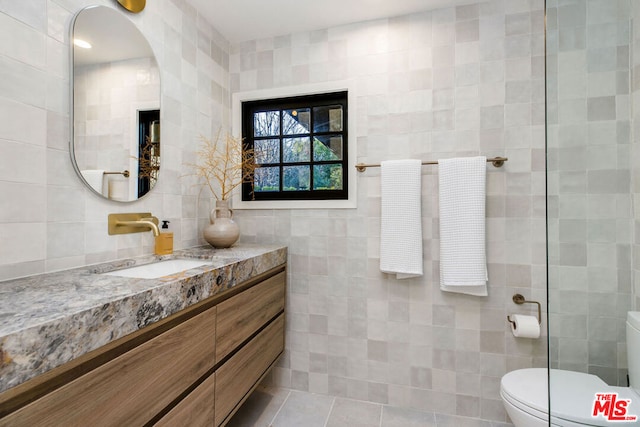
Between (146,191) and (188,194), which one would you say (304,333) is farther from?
(146,191)

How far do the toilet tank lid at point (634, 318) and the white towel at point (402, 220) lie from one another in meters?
0.96

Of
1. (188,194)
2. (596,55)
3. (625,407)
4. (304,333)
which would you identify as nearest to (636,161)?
(596,55)

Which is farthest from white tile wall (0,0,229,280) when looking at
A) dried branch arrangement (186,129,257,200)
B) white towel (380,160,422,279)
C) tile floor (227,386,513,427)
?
white towel (380,160,422,279)

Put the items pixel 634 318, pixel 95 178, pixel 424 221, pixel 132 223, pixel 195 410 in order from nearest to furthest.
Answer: pixel 634 318 < pixel 195 410 < pixel 95 178 < pixel 132 223 < pixel 424 221

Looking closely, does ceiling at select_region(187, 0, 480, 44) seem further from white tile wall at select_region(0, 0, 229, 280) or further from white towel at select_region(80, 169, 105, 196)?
white towel at select_region(80, 169, 105, 196)

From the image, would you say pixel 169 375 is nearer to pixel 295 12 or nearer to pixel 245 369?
pixel 245 369

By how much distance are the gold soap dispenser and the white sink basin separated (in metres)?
0.06

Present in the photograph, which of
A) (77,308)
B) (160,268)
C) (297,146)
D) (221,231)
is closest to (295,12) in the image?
(297,146)

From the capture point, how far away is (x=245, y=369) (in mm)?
1467

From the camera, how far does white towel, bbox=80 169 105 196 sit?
123 cm

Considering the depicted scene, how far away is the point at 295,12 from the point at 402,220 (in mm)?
1445

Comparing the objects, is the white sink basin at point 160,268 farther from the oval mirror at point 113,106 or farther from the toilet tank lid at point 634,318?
the toilet tank lid at point 634,318

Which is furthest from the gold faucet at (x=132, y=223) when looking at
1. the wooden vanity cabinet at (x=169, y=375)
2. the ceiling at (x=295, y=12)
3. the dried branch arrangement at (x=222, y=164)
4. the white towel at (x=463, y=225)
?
the white towel at (x=463, y=225)

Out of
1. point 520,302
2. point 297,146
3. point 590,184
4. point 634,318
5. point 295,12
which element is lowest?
point 520,302
